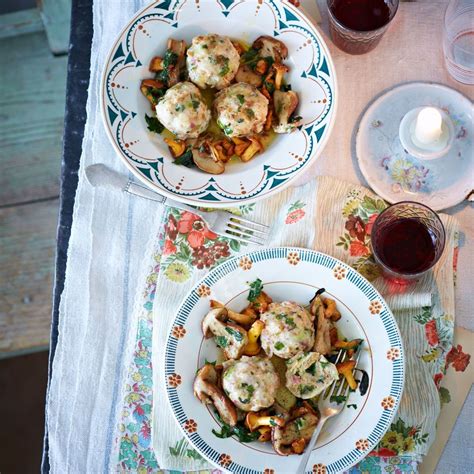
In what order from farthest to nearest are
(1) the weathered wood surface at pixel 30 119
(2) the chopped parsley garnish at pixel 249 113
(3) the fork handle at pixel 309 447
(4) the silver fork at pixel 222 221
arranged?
(1) the weathered wood surface at pixel 30 119 < (4) the silver fork at pixel 222 221 < (2) the chopped parsley garnish at pixel 249 113 < (3) the fork handle at pixel 309 447

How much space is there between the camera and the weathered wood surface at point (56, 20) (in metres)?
2.18

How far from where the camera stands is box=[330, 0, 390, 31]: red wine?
167 cm

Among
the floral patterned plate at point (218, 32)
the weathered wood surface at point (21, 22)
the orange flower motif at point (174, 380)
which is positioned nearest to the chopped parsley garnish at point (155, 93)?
the floral patterned plate at point (218, 32)

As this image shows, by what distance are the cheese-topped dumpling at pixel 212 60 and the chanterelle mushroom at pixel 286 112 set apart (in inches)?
5.0

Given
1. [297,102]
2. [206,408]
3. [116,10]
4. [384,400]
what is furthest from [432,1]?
[206,408]

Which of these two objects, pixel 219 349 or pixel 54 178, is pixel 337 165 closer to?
pixel 219 349

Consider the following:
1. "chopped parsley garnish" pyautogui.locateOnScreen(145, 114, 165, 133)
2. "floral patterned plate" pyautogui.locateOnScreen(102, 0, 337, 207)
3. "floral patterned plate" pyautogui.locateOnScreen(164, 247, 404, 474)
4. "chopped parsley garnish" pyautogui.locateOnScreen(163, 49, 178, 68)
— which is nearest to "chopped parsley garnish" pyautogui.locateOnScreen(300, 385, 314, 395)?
"floral patterned plate" pyautogui.locateOnScreen(164, 247, 404, 474)

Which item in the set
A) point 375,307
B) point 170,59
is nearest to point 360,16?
point 170,59

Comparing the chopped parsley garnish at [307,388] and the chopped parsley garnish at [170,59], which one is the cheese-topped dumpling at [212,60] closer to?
the chopped parsley garnish at [170,59]

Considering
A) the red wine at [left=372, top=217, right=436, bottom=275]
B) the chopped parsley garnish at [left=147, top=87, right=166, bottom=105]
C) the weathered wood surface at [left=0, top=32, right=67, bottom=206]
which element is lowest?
the weathered wood surface at [left=0, top=32, right=67, bottom=206]

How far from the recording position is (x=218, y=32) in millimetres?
1671

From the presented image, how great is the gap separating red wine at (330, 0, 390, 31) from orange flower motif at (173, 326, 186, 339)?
80cm

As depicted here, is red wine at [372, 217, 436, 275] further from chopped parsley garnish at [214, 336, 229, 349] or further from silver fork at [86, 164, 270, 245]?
chopped parsley garnish at [214, 336, 229, 349]

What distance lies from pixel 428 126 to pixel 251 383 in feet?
2.30
